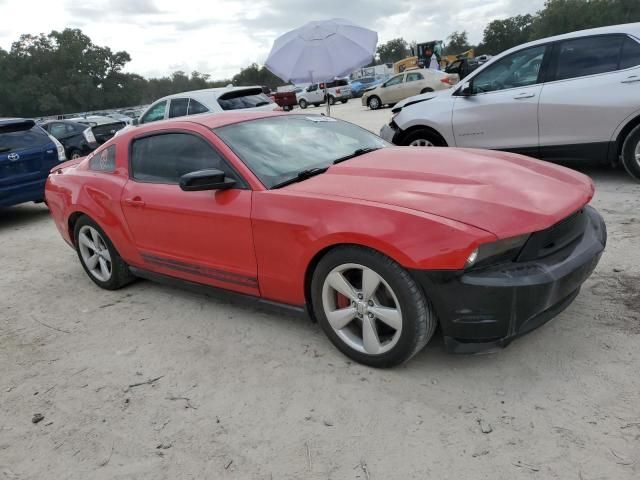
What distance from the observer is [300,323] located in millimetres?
3467

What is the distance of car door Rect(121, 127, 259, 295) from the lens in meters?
3.16

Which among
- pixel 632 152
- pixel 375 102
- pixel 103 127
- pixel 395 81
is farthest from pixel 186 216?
pixel 375 102

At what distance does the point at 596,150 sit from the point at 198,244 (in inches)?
180

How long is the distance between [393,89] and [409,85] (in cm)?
76

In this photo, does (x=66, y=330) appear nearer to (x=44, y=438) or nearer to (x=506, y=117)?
(x=44, y=438)

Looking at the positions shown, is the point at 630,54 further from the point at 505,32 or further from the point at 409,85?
the point at 505,32

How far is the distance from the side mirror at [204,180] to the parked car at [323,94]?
98.7 feet

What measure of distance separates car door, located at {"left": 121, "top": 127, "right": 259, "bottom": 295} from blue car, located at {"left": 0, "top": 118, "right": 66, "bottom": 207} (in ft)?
14.4

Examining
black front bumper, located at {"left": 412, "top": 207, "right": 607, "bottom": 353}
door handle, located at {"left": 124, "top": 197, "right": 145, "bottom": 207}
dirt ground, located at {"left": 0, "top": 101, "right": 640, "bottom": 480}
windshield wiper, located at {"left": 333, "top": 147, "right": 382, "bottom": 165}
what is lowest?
dirt ground, located at {"left": 0, "top": 101, "right": 640, "bottom": 480}

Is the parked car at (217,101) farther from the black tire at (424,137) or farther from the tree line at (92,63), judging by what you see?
the tree line at (92,63)

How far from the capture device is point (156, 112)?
34.0 feet

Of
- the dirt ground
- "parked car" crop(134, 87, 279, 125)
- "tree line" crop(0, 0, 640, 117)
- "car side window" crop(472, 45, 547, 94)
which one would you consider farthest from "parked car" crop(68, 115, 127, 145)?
"tree line" crop(0, 0, 640, 117)

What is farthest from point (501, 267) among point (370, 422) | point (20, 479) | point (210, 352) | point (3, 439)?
point (3, 439)

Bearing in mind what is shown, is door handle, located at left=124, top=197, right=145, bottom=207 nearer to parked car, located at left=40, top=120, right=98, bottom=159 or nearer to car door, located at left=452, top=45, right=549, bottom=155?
car door, located at left=452, top=45, right=549, bottom=155
